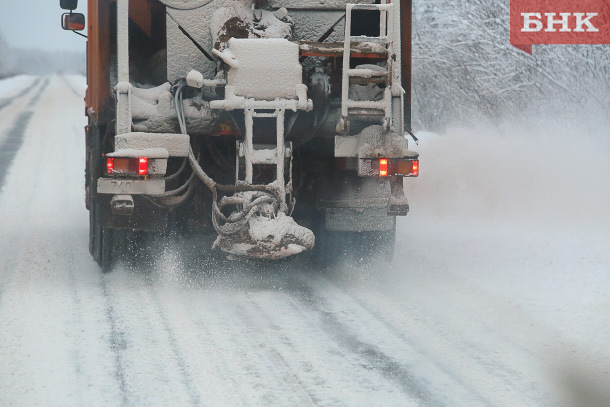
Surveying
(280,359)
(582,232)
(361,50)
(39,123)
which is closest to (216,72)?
(361,50)

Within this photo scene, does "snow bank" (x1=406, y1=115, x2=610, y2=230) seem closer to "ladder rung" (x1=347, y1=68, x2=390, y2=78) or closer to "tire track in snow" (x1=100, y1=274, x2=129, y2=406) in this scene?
"ladder rung" (x1=347, y1=68, x2=390, y2=78)

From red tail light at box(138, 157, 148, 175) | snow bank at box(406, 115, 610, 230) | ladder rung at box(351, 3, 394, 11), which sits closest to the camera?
red tail light at box(138, 157, 148, 175)

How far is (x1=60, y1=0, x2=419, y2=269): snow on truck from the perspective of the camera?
6.26 m

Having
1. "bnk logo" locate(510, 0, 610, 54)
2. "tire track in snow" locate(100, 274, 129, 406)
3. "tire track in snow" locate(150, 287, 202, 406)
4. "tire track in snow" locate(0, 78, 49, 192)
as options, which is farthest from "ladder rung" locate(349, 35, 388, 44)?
"bnk logo" locate(510, 0, 610, 54)

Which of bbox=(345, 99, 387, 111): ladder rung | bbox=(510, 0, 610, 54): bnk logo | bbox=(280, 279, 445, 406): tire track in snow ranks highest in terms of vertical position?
bbox=(510, 0, 610, 54): bnk logo

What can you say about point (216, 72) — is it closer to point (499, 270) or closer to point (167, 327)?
point (167, 327)

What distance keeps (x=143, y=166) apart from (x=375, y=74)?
5.60 ft

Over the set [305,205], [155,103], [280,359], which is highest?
[155,103]

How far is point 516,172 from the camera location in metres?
13.0

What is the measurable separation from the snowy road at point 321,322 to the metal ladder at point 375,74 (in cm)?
130

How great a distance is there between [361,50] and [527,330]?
225cm

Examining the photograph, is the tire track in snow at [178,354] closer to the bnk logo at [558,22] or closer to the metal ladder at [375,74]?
the metal ladder at [375,74]

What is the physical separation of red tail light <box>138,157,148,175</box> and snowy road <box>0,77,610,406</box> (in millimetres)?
879

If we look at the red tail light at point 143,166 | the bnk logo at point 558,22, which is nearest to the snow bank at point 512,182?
the bnk logo at point 558,22
